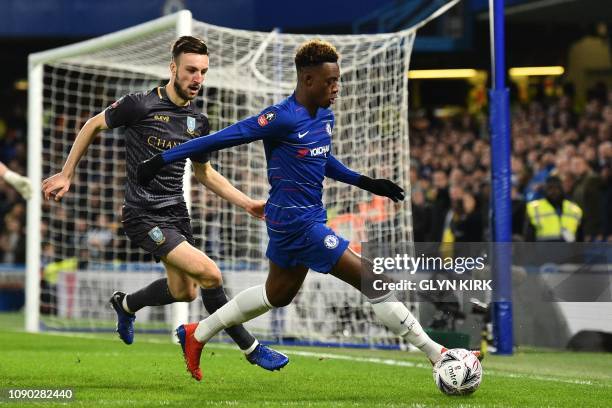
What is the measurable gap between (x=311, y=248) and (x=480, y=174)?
1022cm

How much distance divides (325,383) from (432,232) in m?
7.97

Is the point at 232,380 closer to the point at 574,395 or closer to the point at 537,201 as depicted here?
the point at 574,395

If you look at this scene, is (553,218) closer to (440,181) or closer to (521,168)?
(440,181)

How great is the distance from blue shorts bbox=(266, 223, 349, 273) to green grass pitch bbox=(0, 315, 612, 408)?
2.57 feet

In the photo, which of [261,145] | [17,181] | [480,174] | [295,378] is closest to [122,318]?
[295,378]

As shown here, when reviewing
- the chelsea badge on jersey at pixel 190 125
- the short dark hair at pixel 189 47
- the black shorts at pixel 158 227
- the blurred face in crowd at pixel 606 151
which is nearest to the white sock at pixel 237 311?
the black shorts at pixel 158 227

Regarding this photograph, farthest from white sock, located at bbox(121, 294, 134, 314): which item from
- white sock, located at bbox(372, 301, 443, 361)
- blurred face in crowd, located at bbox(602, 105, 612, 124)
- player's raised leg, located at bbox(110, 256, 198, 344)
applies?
blurred face in crowd, located at bbox(602, 105, 612, 124)

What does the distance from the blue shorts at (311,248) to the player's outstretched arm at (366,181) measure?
1.83 feet

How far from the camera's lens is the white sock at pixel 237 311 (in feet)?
24.9

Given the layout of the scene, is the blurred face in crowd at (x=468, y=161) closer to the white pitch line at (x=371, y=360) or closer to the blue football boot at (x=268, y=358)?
the white pitch line at (x=371, y=360)

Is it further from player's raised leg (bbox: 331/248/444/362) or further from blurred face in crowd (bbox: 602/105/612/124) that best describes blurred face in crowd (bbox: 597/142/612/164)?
player's raised leg (bbox: 331/248/444/362)

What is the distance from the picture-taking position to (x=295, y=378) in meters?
8.42

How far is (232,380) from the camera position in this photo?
8195 mm

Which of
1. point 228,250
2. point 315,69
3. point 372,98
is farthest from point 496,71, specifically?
point 315,69
